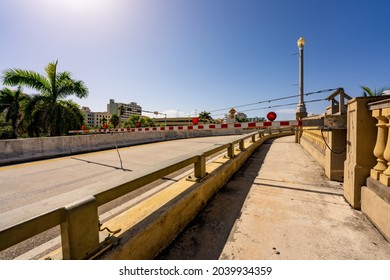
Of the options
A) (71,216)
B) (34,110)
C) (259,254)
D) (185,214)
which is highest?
(34,110)

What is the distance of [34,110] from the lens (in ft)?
46.6

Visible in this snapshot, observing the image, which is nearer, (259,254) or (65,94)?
(259,254)

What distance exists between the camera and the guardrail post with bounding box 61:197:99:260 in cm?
141

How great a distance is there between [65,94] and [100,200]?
1764 cm

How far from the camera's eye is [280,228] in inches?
110

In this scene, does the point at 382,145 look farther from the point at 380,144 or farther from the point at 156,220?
the point at 156,220

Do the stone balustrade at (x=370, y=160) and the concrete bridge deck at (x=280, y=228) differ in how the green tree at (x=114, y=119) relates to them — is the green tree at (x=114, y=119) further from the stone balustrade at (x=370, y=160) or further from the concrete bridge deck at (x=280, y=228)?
the stone balustrade at (x=370, y=160)

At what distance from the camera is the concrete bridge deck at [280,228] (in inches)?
89.9

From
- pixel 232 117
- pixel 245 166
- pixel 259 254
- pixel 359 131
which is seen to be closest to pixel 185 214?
pixel 259 254

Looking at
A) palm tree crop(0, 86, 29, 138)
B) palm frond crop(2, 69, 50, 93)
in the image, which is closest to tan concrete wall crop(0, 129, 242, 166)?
palm frond crop(2, 69, 50, 93)

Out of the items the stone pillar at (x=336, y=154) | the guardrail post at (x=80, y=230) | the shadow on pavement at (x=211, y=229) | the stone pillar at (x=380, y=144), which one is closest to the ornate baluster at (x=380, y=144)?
the stone pillar at (x=380, y=144)

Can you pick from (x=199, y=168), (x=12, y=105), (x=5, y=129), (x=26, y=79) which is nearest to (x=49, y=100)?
(x=26, y=79)

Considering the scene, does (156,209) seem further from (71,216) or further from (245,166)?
(245,166)

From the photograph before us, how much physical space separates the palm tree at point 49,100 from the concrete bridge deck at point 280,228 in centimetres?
1564
